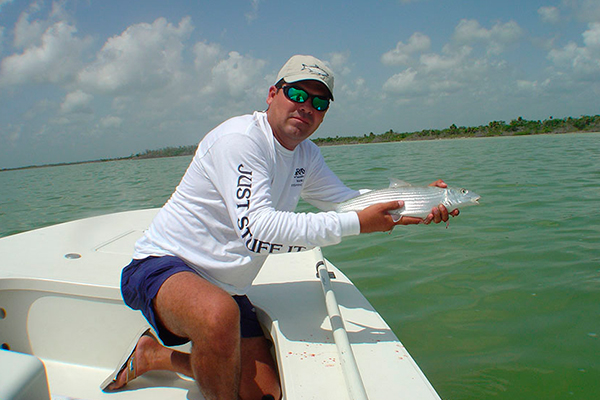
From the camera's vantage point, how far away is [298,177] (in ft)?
8.63

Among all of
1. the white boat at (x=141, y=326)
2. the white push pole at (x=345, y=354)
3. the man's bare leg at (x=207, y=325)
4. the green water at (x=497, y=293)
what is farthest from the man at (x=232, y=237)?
the green water at (x=497, y=293)

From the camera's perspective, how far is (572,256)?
189 inches

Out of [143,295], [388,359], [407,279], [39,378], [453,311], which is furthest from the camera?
[407,279]

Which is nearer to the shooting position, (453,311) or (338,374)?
(338,374)

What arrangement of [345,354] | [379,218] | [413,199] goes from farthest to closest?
[413,199] < [379,218] < [345,354]

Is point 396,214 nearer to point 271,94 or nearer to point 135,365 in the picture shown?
point 271,94

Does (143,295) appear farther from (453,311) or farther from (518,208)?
(518,208)

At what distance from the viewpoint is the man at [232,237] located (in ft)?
6.52

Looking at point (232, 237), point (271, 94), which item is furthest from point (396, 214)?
point (271, 94)

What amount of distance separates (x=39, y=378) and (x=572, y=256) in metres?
5.46

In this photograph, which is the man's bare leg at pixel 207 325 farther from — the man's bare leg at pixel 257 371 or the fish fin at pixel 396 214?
the fish fin at pixel 396 214

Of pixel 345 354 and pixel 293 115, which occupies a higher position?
pixel 293 115

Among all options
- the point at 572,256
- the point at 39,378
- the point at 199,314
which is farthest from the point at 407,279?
the point at 39,378

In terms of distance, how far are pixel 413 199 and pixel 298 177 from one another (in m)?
0.75
